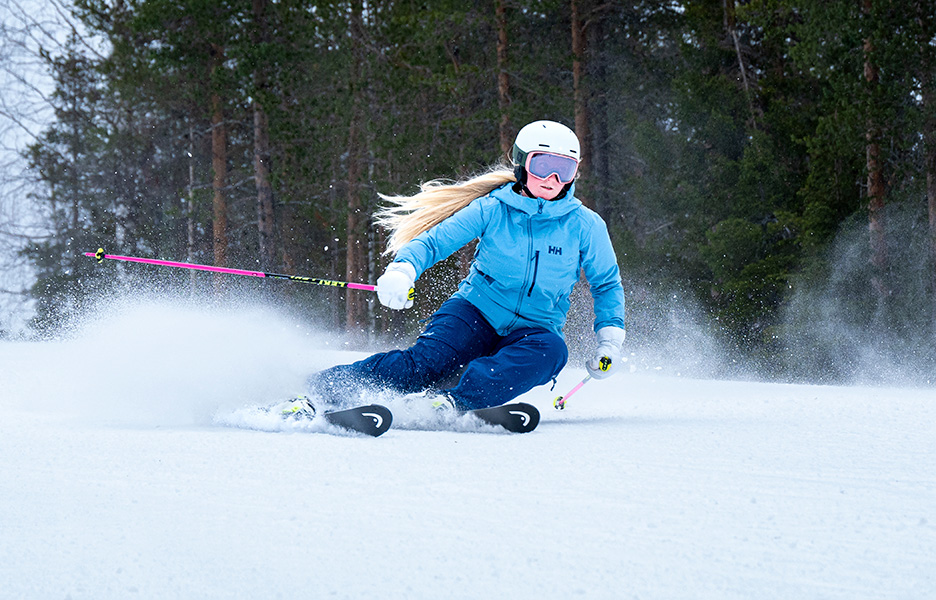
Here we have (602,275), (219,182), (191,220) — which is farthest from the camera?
(191,220)

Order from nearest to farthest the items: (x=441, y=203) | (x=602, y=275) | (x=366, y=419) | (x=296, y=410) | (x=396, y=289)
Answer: (x=366, y=419) → (x=296, y=410) → (x=396, y=289) → (x=602, y=275) → (x=441, y=203)

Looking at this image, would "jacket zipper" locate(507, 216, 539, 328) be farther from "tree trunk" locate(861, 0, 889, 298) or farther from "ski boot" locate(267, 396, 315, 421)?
"tree trunk" locate(861, 0, 889, 298)

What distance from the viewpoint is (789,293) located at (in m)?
12.1

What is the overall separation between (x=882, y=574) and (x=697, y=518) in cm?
44

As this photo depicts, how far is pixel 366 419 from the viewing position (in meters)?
3.24

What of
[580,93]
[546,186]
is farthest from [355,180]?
[546,186]

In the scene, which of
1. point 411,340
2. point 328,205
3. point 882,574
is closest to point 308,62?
point 328,205

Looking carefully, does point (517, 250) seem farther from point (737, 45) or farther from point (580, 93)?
point (737, 45)

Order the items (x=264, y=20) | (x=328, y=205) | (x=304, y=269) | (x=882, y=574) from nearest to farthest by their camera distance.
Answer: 1. (x=882, y=574)
2. (x=264, y=20)
3. (x=328, y=205)
4. (x=304, y=269)

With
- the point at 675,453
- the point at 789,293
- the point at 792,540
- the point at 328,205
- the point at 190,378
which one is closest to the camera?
the point at 792,540

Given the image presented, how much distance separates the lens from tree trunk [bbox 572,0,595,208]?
14.8 metres

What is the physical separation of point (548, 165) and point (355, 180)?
51.6 ft

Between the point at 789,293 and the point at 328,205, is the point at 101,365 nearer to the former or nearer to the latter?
the point at 789,293

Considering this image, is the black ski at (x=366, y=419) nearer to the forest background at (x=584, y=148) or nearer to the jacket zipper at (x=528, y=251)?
the jacket zipper at (x=528, y=251)
